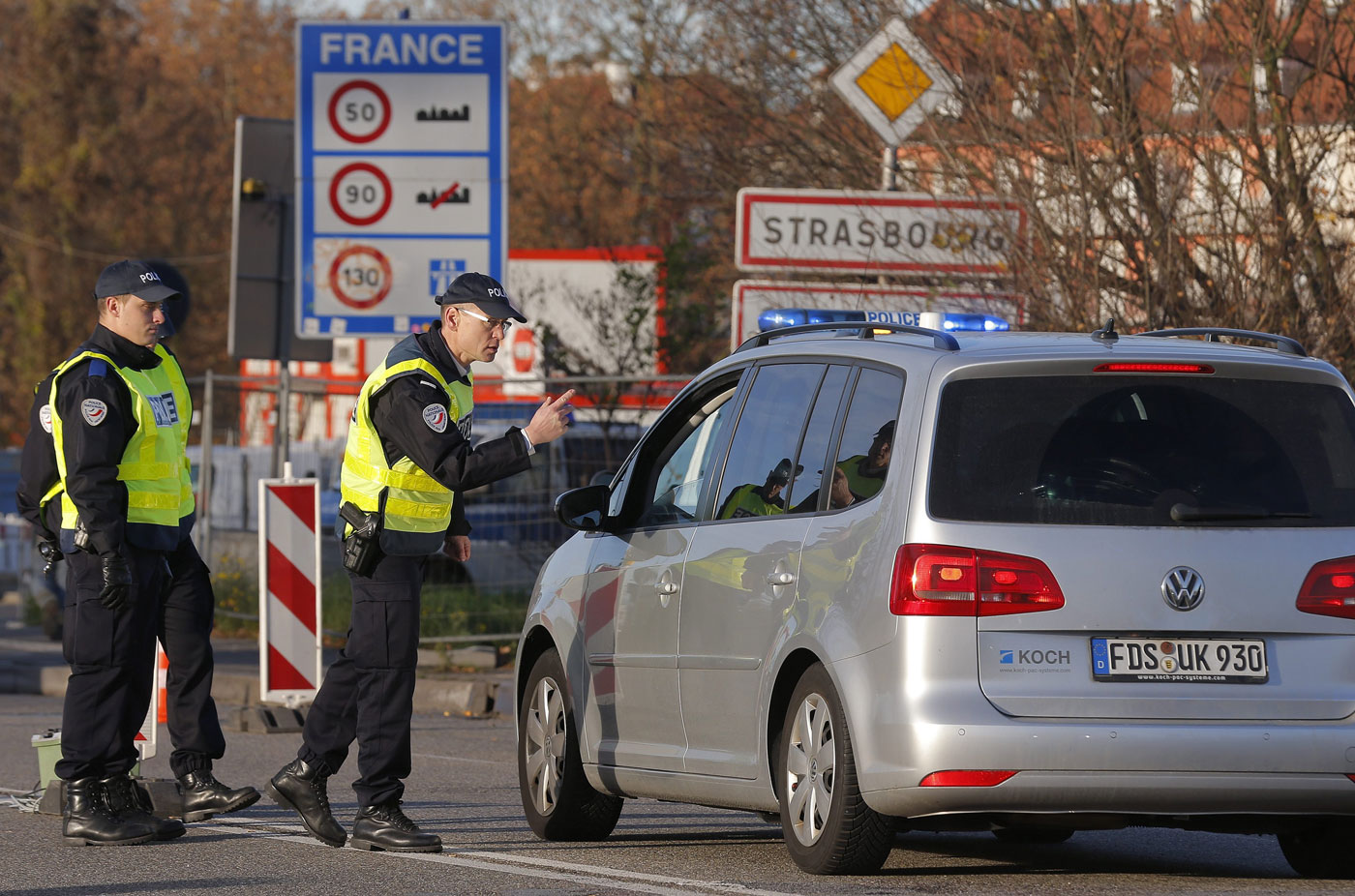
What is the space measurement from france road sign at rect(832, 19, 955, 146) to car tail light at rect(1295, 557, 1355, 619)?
7.26m

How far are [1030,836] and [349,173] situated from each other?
28.8 feet

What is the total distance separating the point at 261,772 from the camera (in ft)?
33.8

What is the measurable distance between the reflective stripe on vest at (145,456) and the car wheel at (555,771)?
4.82 ft

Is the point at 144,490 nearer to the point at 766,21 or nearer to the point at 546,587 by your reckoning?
the point at 546,587

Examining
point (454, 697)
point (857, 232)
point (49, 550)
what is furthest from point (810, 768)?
point (454, 697)

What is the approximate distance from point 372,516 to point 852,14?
10.8 meters

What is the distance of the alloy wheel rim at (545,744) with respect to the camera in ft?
26.5

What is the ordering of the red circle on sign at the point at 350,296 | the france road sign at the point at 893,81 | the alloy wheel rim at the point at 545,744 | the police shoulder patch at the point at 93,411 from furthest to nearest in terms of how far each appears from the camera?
the red circle on sign at the point at 350,296 < the france road sign at the point at 893,81 < the alloy wheel rim at the point at 545,744 < the police shoulder patch at the point at 93,411

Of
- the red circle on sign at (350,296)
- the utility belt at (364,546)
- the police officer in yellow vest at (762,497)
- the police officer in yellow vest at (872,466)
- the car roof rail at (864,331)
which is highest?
the red circle on sign at (350,296)

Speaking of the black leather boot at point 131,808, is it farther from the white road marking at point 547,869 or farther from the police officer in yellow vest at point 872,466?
the police officer in yellow vest at point 872,466

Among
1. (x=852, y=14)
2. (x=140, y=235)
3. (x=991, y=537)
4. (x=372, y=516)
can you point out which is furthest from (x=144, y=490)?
(x=140, y=235)

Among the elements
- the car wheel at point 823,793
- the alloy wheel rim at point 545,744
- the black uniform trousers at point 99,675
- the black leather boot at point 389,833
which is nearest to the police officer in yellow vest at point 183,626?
the black uniform trousers at point 99,675

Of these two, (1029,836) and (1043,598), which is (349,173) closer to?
(1029,836)

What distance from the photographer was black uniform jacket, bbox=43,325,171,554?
774cm
